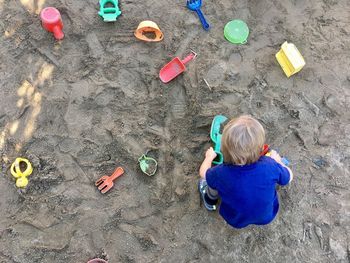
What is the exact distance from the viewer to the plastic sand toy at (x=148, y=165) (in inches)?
97.3

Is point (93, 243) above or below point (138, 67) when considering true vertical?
below

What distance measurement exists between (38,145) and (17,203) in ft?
1.18

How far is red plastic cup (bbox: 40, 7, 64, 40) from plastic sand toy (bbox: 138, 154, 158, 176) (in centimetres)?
102

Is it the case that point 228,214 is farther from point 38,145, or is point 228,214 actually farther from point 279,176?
point 38,145

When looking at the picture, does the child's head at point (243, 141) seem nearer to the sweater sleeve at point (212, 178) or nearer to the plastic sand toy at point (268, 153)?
the sweater sleeve at point (212, 178)

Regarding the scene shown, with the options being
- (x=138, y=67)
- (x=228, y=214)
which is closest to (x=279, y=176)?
(x=228, y=214)

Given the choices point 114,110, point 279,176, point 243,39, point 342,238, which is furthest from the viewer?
point 243,39

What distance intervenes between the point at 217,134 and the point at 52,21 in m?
1.28

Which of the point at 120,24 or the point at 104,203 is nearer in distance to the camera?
the point at 104,203

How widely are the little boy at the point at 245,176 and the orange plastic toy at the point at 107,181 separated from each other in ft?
1.99

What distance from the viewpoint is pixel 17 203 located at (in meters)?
2.41

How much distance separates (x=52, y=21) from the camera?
8.95 feet

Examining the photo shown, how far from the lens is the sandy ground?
231 centimetres

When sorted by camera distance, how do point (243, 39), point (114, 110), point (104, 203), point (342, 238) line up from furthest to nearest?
point (243, 39) < point (114, 110) < point (104, 203) < point (342, 238)
